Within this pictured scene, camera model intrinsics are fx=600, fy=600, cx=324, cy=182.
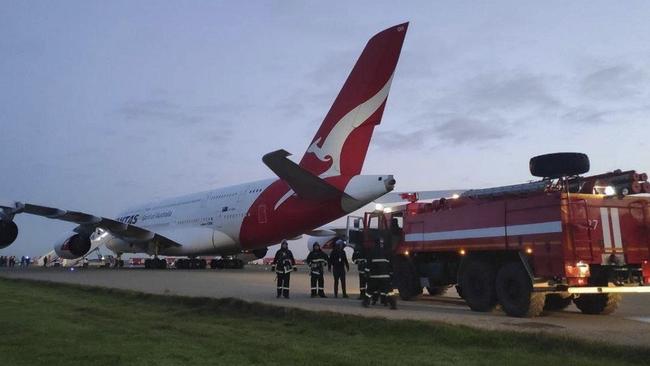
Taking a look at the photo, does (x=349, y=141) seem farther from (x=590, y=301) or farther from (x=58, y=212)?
(x=58, y=212)

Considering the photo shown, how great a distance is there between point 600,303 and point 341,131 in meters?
11.7

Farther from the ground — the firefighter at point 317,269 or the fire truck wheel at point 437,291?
the firefighter at point 317,269

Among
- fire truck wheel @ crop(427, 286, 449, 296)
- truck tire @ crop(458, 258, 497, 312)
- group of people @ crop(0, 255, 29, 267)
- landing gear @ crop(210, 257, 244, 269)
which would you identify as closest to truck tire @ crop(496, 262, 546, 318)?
truck tire @ crop(458, 258, 497, 312)

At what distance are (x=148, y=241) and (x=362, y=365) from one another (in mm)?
31145

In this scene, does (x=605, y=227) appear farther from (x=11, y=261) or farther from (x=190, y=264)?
(x=11, y=261)

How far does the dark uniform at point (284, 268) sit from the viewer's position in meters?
15.7

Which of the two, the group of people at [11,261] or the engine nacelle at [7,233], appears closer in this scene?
the engine nacelle at [7,233]

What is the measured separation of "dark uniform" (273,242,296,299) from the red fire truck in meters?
4.25

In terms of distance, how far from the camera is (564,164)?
11.4 meters

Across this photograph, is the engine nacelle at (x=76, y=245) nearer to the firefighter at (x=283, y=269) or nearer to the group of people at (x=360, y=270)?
the group of people at (x=360, y=270)

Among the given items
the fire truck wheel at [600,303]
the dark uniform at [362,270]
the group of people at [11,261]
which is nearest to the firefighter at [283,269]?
the dark uniform at [362,270]

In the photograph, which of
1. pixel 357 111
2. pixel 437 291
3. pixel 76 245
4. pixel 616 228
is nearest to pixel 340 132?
pixel 357 111

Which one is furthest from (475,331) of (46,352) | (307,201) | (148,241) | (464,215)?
(148,241)

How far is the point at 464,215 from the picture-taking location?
500 inches
